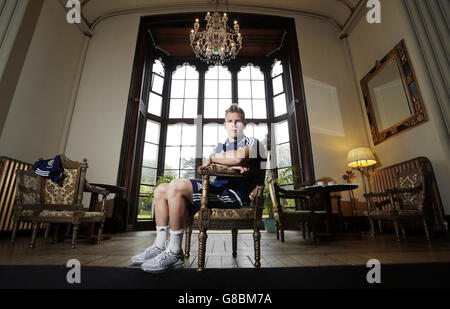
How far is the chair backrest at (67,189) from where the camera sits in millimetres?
2242

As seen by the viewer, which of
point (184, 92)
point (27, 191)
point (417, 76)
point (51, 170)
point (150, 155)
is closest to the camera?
point (51, 170)

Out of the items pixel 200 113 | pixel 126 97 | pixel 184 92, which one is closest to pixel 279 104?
pixel 200 113

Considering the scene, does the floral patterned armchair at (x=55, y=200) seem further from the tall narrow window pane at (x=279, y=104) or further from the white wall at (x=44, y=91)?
the tall narrow window pane at (x=279, y=104)

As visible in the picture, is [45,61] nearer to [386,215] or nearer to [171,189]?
[171,189]

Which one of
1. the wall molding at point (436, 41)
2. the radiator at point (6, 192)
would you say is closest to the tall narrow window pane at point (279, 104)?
the wall molding at point (436, 41)

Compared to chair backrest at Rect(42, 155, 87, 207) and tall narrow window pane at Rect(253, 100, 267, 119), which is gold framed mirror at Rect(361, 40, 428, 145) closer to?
tall narrow window pane at Rect(253, 100, 267, 119)

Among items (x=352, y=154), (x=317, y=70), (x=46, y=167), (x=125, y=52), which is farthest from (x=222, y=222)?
(x=125, y=52)

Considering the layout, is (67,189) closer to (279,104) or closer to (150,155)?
(150,155)

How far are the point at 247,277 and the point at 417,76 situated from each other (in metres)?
3.87

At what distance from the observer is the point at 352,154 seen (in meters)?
3.83

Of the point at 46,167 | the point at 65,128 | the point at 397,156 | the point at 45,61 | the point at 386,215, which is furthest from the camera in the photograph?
the point at 65,128

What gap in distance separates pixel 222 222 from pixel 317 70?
4817 millimetres

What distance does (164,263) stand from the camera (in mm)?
1092

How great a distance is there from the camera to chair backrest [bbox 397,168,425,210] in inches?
102
